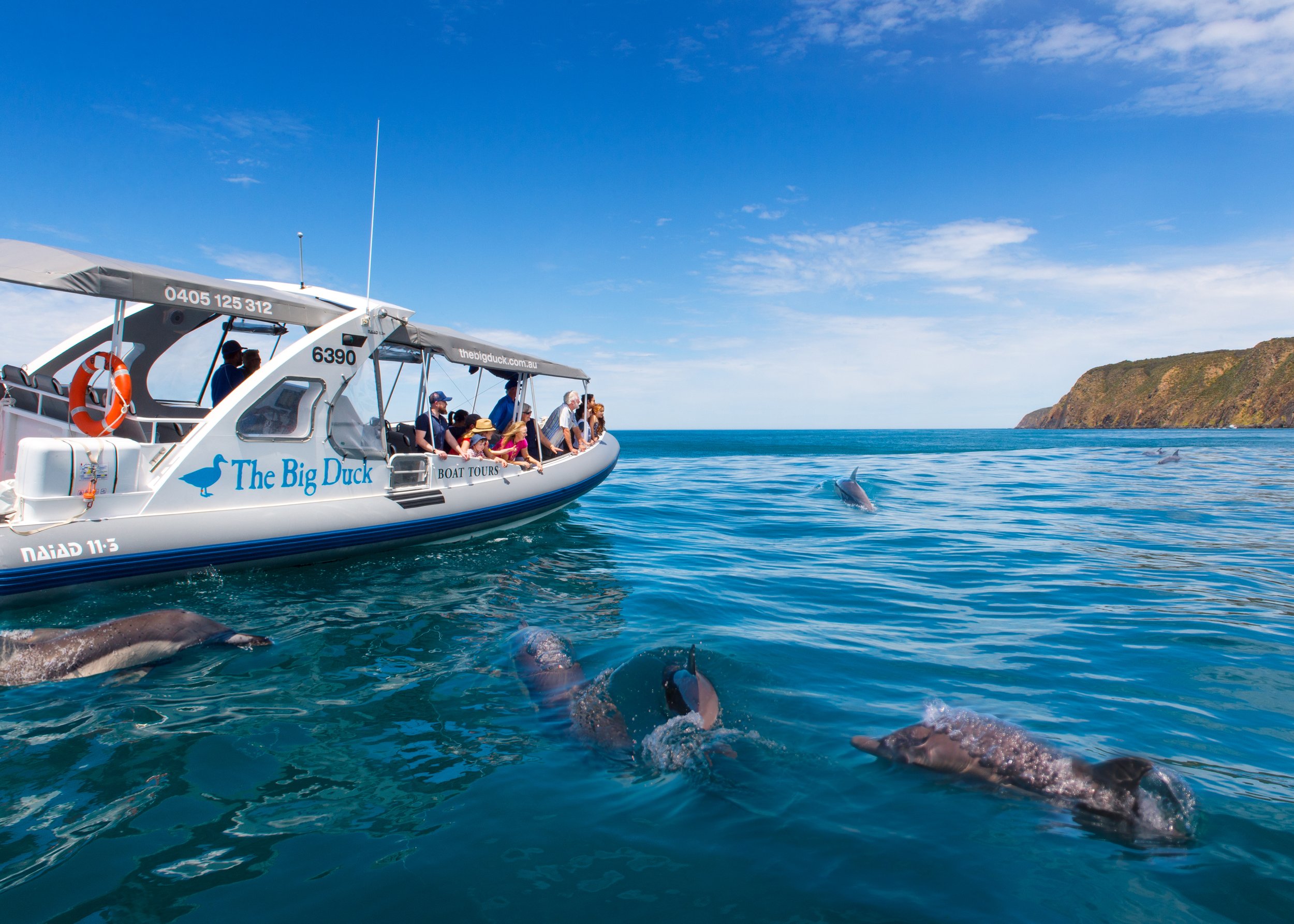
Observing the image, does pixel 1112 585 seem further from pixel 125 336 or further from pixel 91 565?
pixel 125 336

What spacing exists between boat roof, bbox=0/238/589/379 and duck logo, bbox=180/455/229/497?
1.79 m

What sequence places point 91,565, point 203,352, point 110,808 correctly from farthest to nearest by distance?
point 203,352 < point 91,565 < point 110,808

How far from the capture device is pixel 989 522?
13.8 meters

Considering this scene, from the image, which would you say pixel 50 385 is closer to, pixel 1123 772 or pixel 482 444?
pixel 482 444

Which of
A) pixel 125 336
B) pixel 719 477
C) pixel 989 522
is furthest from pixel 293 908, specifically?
pixel 719 477

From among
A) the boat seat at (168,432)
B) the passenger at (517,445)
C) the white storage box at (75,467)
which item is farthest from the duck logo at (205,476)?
the passenger at (517,445)

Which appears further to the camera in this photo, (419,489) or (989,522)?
(989,522)

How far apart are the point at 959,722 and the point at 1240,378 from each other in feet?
390

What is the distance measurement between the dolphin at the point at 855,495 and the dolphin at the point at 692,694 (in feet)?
37.7

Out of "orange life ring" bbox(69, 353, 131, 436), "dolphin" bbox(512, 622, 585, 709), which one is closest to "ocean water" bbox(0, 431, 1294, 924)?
"dolphin" bbox(512, 622, 585, 709)

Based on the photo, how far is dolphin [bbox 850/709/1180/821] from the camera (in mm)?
3602

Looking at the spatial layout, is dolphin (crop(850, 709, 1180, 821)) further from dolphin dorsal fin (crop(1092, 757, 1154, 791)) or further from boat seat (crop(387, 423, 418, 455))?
boat seat (crop(387, 423, 418, 455))

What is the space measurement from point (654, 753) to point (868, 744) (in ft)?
4.55

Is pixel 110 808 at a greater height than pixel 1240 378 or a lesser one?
lesser
